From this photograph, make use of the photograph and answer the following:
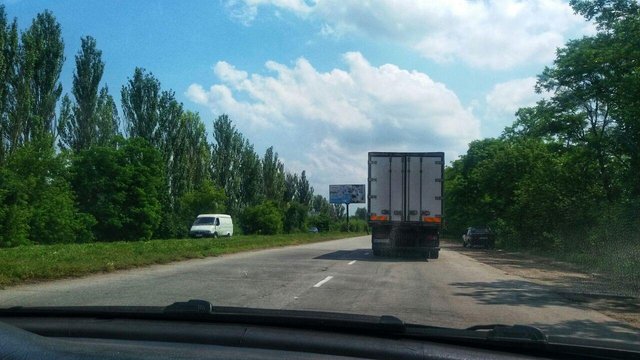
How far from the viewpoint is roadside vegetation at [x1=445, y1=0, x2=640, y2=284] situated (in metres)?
20.0

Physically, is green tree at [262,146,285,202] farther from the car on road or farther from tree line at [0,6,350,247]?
the car on road

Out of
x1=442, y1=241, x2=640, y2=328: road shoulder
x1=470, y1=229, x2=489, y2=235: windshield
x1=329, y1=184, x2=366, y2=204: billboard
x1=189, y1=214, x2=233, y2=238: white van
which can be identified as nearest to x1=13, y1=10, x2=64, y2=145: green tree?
x1=189, y1=214, x2=233, y2=238: white van

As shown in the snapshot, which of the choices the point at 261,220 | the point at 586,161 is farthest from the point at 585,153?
the point at 261,220

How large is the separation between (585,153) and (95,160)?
119 feet

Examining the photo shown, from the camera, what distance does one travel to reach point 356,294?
1198 cm

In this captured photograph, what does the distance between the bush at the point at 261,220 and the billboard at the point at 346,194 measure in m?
18.4

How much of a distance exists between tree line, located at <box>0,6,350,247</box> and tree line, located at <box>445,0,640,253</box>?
30.0 m

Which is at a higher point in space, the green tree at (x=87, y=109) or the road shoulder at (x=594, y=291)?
the green tree at (x=87, y=109)

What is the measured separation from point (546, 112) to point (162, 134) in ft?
122

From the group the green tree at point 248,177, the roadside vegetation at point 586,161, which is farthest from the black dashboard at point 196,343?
the green tree at point 248,177

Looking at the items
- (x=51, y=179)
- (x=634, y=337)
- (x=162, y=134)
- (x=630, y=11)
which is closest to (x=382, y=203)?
(x=630, y=11)

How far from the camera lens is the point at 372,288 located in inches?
520

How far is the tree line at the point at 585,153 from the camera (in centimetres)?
2019

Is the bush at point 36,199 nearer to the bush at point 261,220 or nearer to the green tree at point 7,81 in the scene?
the green tree at point 7,81
